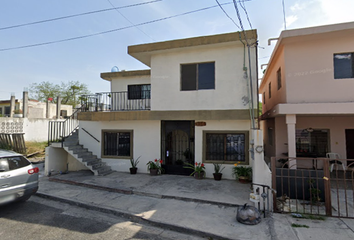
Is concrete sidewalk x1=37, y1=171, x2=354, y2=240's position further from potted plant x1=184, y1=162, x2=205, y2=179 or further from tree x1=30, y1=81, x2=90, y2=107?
tree x1=30, y1=81, x2=90, y2=107

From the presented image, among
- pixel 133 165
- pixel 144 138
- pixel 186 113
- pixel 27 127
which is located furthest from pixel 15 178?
pixel 27 127

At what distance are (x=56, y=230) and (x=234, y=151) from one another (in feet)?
21.4

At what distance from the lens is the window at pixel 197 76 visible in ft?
28.0

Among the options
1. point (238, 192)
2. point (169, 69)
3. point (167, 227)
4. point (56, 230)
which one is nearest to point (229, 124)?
point (238, 192)

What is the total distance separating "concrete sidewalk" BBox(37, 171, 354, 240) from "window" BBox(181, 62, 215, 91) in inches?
152

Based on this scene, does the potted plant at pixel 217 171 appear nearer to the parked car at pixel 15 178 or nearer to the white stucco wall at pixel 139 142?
the white stucco wall at pixel 139 142

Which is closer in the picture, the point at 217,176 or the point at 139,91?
the point at 217,176

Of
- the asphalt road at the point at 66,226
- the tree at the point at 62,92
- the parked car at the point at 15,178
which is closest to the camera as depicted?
the asphalt road at the point at 66,226

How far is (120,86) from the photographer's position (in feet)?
39.7

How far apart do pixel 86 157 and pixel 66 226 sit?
16.9ft

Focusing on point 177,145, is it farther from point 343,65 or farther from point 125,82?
point 343,65

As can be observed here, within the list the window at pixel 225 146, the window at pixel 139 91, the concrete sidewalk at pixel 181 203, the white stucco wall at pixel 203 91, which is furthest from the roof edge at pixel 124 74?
the concrete sidewalk at pixel 181 203

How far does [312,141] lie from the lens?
1006 cm

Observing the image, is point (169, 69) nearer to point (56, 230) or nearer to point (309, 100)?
point (309, 100)
